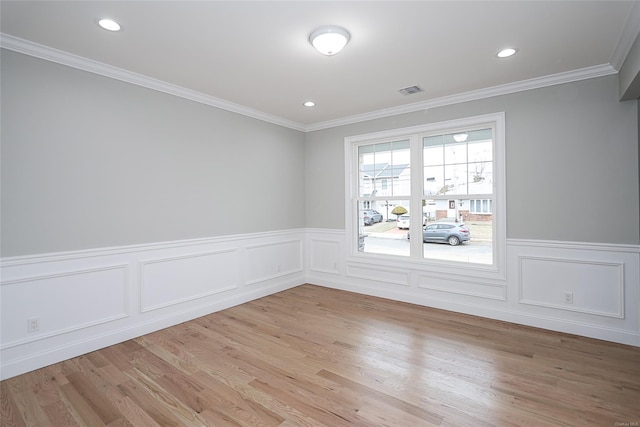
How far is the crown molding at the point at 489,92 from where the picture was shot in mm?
3184

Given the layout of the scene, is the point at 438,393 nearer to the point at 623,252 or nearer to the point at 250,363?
the point at 250,363

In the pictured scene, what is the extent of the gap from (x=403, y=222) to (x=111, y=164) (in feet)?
11.9

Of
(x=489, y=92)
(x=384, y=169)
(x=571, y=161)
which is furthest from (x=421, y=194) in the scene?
(x=571, y=161)

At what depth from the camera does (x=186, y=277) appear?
377 centimetres

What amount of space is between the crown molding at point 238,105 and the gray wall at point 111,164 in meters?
0.07

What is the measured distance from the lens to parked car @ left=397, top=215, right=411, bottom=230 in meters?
4.55

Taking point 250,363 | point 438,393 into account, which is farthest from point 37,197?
point 438,393

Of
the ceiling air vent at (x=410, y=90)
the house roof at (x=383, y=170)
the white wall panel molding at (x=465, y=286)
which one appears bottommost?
the white wall panel molding at (x=465, y=286)

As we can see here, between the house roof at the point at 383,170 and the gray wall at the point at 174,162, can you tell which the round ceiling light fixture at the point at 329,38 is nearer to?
the gray wall at the point at 174,162

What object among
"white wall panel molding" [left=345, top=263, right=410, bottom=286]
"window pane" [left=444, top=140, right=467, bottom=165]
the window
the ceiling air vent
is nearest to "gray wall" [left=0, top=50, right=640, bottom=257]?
the window

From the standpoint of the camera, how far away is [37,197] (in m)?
2.68

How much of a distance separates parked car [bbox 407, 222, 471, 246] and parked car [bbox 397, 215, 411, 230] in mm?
261

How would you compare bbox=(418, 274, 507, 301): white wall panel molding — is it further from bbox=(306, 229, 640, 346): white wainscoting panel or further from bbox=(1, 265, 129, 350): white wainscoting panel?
bbox=(1, 265, 129, 350): white wainscoting panel

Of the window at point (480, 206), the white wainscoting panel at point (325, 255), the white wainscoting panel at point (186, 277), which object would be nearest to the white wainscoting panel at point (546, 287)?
the window at point (480, 206)
